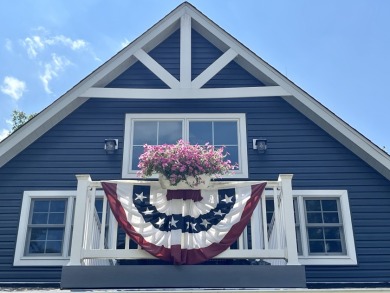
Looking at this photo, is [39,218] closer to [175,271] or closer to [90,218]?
[90,218]

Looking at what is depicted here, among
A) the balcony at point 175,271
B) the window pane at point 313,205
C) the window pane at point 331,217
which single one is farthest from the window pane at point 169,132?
the window pane at point 331,217

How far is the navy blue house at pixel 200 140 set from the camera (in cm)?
798

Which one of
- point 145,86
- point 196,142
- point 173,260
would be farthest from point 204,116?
point 173,260

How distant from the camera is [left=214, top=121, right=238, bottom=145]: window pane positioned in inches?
348

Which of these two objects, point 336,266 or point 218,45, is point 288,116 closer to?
point 218,45

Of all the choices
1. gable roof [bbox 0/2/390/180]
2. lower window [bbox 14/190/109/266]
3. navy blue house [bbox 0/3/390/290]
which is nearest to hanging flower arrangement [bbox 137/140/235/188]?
navy blue house [bbox 0/3/390/290]

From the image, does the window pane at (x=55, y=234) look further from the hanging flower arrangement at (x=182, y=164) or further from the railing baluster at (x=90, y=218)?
the hanging flower arrangement at (x=182, y=164)

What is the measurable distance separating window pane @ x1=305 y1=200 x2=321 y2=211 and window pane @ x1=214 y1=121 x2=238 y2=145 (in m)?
1.80

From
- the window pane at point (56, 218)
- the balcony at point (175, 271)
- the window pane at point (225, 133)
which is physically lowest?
the balcony at point (175, 271)

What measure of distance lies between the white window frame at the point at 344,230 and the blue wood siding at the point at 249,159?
104 mm

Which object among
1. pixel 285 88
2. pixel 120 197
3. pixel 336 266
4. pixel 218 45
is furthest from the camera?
pixel 218 45

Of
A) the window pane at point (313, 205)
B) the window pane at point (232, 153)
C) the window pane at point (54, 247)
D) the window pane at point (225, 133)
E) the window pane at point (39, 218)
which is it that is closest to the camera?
the window pane at point (54, 247)

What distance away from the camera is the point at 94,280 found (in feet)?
19.4

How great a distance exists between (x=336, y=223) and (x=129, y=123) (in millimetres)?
4422
